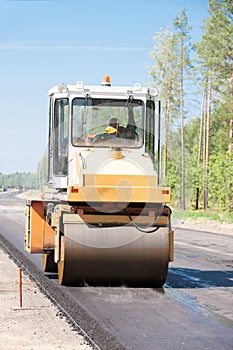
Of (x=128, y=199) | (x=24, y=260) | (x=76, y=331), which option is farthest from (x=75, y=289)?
(x=24, y=260)

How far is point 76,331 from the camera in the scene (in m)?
8.66

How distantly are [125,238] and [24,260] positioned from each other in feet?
19.5

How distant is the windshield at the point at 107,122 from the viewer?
12.6 metres

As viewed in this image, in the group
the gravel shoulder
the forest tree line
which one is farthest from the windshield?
the forest tree line

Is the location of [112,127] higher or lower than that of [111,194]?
higher

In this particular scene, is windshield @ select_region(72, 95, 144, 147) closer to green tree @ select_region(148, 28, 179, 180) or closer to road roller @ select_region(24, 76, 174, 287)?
road roller @ select_region(24, 76, 174, 287)

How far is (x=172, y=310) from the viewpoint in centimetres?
1020

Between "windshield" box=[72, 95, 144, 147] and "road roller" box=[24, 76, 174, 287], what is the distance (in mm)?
17

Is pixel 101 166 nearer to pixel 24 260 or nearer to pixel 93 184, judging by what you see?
pixel 93 184

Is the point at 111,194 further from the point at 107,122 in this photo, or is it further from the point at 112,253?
the point at 107,122

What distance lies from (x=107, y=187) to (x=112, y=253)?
3.62 feet

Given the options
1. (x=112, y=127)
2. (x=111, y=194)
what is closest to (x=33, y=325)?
(x=111, y=194)

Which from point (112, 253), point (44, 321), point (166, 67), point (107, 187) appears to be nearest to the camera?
point (44, 321)

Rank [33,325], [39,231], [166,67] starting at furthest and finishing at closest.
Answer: [166,67], [39,231], [33,325]
